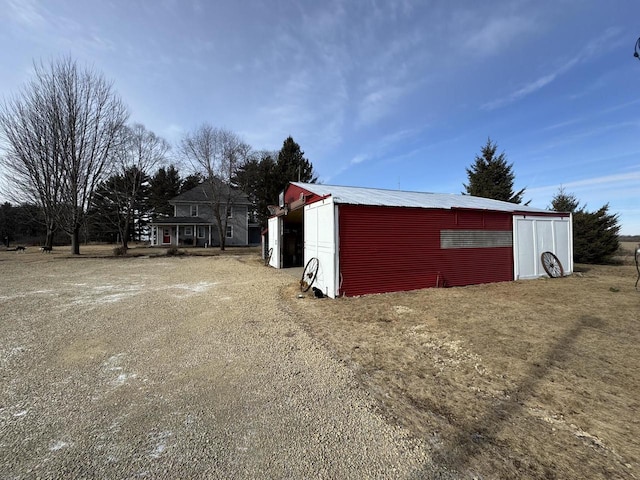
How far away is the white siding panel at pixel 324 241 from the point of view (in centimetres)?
771

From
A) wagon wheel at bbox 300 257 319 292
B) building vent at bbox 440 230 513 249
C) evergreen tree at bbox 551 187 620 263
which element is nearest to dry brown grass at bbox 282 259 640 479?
wagon wheel at bbox 300 257 319 292

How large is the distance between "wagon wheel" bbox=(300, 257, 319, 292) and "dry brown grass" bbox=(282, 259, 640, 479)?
5.60 ft

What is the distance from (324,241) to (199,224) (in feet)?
88.5

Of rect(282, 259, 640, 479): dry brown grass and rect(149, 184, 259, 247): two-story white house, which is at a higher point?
rect(149, 184, 259, 247): two-story white house

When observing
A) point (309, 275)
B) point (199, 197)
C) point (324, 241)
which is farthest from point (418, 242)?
point (199, 197)

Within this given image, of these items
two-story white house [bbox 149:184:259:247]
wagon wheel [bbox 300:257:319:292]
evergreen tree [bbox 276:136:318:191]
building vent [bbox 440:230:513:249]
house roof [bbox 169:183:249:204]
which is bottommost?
wagon wheel [bbox 300:257:319:292]

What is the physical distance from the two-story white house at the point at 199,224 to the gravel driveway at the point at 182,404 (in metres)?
26.9

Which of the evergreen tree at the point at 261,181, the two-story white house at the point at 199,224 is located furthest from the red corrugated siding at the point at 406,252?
the two-story white house at the point at 199,224

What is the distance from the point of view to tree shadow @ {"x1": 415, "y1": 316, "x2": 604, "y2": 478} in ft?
6.79

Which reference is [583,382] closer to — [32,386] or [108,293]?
[32,386]

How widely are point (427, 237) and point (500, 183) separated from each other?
2332 cm

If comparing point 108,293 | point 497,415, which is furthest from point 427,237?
point 108,293

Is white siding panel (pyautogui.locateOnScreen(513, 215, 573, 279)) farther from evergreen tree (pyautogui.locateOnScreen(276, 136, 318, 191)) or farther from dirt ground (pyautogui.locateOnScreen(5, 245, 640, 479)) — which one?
evergreen tree (pyautogui.locateOnScreen(276, 136, 318, 191))

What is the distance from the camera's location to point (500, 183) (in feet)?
88.6
